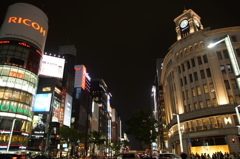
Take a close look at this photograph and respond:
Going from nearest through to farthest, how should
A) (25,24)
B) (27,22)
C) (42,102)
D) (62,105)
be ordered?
(25,24) < (27,22) < (42,102) < (62,105)

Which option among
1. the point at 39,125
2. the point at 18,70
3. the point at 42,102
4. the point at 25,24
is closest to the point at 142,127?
the point at 39,125

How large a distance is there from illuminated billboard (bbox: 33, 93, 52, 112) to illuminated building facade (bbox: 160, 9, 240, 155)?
1803 inches

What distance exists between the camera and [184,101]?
Answer: 49.2 metres

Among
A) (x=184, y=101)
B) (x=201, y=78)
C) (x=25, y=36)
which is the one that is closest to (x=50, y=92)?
(x=25, y=36)

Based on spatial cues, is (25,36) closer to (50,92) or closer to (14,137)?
(50,92)

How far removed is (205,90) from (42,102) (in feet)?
185

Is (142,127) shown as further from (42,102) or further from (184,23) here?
(42,102)

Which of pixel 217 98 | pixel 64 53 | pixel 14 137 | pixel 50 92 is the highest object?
pixel 64 53

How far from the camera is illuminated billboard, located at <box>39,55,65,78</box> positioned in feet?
243

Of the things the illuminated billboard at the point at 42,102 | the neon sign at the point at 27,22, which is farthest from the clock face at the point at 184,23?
the illuminated billboard at the point at 42,102

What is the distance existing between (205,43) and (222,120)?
20542 mm

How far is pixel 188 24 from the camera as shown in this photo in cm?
5569

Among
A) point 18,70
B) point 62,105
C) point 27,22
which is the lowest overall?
point 62,105

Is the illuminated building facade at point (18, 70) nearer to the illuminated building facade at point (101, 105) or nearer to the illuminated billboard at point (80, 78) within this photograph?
the illuminated billboard at point (80, 78)
